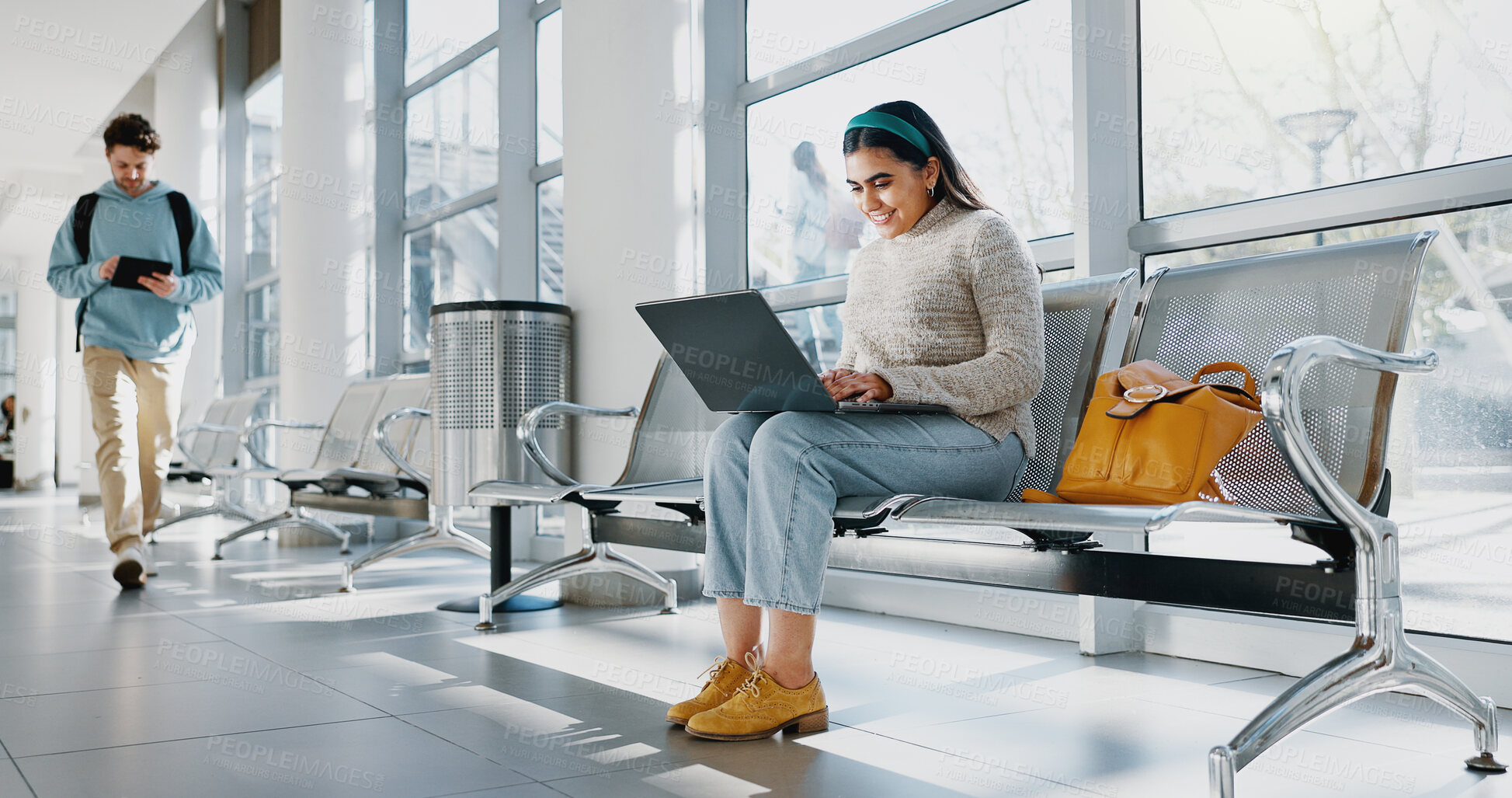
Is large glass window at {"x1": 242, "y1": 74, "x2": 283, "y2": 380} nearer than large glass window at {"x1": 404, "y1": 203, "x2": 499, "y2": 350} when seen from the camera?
No

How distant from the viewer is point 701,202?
405 centimetres

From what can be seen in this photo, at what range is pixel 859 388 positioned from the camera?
1.89m

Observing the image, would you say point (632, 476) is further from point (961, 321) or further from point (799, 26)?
point (799, 26)

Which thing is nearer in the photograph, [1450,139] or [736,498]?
[736,498]

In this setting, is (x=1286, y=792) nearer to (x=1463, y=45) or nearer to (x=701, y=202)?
(x=1463, y=45)

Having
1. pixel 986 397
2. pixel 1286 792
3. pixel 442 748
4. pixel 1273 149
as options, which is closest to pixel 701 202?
pixel 1273 149

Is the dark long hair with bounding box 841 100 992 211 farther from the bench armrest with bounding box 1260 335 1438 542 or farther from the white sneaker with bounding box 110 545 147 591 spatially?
the white sneaker with bounding box 110 545 147 591

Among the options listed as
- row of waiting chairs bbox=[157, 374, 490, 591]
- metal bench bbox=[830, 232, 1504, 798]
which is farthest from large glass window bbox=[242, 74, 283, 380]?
metal bench bbox=[830, 232, 1504, 798]

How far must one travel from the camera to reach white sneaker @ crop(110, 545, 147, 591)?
3.94 m

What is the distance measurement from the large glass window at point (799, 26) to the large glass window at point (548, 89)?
1.44 metres

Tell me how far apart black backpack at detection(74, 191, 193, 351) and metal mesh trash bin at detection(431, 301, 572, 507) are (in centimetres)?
119

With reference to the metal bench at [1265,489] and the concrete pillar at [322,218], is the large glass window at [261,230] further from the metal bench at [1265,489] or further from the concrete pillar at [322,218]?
the metal bench at [1265,489]

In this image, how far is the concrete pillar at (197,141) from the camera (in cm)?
934

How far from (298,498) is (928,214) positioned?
11.0 ft
